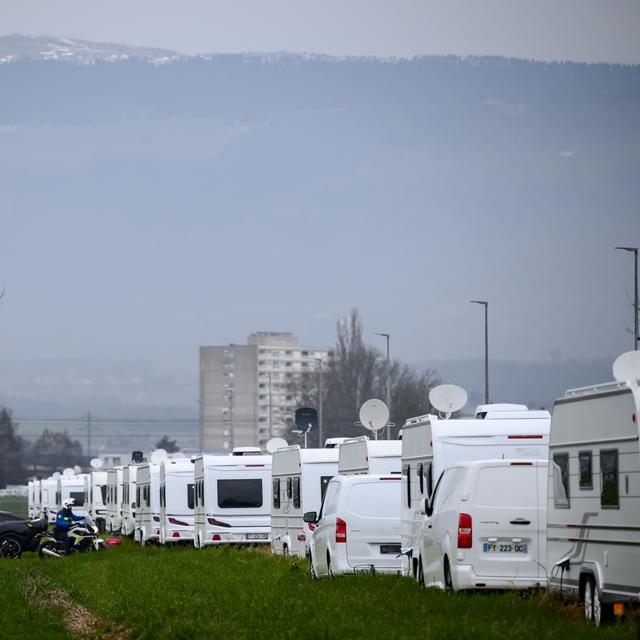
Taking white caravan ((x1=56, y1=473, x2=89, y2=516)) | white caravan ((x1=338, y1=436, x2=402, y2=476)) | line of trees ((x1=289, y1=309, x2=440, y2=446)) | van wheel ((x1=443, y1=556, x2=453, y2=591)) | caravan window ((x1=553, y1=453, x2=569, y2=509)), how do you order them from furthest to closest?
line of trees ((x1=289, y1=309, x2=440, y2=446)) → white caravan ((x1=56, y1=473, x2=89, y2=516)) → white caravan ((x1=338, y1=436, x2=402, y2=476)) → van wheel ((x1=443, y1=556, x2=453, y2=591)) → caravan window ((x1=553, y1=453, x2=569, y2=509))

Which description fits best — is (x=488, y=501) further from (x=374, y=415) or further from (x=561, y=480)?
(x=374, y=415)

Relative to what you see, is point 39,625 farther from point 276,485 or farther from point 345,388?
point 345,388

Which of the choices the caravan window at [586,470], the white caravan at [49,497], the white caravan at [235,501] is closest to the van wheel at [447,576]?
the caravan window at [586,470]

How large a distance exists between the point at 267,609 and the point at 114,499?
150 feet

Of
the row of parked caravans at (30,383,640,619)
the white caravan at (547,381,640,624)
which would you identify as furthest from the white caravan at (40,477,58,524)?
the white caravan at (547,381,640,624)

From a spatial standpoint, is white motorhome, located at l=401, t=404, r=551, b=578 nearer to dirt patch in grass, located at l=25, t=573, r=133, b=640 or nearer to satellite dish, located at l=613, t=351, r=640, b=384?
dirt patch in grass, located at l=25, t=573, r=133, b=640

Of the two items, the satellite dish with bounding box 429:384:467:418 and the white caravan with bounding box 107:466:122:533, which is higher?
the satellite dish with bounding box 429:384:467:418

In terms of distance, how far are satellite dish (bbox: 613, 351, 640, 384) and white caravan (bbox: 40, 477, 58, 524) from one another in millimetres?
68491

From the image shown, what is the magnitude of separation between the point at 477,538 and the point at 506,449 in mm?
4027

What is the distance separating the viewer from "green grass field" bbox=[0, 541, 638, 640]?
51.6 ft

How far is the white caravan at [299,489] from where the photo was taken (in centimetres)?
3462

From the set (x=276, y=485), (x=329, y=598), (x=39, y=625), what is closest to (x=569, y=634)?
(x=329, y=598)

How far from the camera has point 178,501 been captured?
46.3m

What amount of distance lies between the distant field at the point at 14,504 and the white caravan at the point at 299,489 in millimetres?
112173
